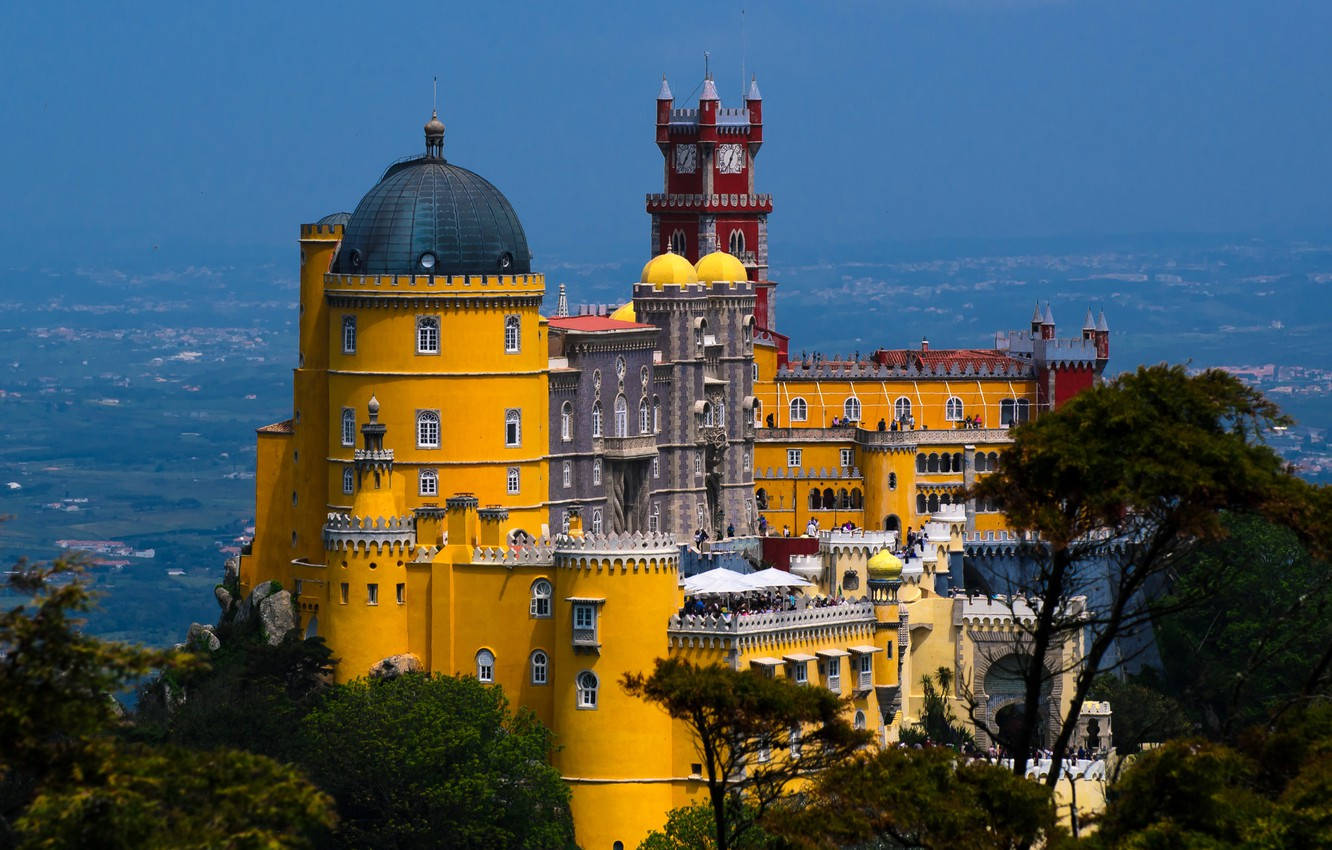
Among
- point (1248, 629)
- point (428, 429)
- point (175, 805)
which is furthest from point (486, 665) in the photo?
point (175, 805)

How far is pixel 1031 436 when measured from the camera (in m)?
63.3

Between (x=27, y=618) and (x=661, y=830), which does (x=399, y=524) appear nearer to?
(x=661, y=830)

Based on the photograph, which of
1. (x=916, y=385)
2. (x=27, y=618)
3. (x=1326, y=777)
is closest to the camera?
(x=27, y=618)

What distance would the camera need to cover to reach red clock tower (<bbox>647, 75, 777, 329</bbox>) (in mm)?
138250

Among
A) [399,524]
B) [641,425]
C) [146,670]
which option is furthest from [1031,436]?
[641,425]

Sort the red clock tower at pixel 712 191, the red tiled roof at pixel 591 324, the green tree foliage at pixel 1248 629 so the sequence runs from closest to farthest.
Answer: the green tree foliage at pixel 1248 629 < the red tiled roof at pixel 591 324 < the red clock tower at pixel 712 191

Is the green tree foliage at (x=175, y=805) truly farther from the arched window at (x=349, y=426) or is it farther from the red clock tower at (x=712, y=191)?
the red clock tower at (x=712, y=191)

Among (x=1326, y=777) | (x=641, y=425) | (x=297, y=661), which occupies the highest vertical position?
(x=641, y=425)

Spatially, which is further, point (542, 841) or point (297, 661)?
point (297, 661)

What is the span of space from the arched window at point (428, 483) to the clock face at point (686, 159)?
3981 cm

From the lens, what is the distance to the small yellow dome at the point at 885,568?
3957 inches

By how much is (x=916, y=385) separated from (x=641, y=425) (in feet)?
69.6

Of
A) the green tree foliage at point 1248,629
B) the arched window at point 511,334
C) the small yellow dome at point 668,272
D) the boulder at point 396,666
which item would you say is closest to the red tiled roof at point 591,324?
the small yellow dome at point 668,272

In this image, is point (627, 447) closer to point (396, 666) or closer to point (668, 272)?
point (668, 272)
